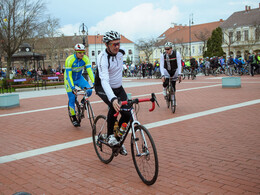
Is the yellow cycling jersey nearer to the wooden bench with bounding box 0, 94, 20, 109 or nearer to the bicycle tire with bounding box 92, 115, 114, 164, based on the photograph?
the bicycle tire with bounding box 92, 115, 114, 164

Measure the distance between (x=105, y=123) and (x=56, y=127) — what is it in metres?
3.32

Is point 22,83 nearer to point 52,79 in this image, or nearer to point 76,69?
point 52,79

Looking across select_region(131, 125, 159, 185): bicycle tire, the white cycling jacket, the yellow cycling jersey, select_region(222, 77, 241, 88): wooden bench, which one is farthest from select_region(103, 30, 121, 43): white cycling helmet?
select_region(222, 77, 241, 88): wooden bench

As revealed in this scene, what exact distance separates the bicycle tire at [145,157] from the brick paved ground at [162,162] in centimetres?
13

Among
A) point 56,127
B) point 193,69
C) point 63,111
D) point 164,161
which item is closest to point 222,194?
point 164,161

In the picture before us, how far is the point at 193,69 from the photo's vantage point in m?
24.1

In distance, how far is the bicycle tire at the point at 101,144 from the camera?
4.66 metres

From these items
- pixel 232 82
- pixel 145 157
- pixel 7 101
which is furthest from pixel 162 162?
pixel 232 82

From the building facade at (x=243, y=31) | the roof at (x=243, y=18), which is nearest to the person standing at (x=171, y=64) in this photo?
the building facade at (x=243, y=31)

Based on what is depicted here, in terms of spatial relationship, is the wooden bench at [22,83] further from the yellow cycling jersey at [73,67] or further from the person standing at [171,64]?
the yellow cycling jersey at [73,67]

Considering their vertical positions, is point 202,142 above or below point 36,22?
below

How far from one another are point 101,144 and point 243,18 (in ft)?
227

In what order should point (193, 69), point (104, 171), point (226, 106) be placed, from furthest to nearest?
1. point (193, 69)
2. point (226, 106)
3. point (104, 171)

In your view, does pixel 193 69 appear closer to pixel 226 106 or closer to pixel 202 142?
pixel 226 106
